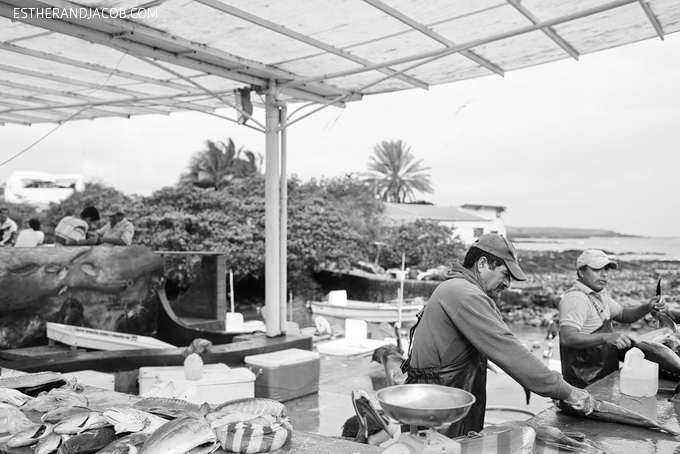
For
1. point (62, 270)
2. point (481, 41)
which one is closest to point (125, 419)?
point (481, 41)

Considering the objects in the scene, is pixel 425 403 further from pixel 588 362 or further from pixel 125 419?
pixel 588 362

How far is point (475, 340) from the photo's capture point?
11.0 ft

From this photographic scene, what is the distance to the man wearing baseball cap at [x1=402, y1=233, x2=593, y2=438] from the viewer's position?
327 cm

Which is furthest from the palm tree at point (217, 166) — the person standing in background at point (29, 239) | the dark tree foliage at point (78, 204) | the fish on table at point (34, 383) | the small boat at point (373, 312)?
the fish on table at point (34, 383)

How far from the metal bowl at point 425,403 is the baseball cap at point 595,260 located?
282cm

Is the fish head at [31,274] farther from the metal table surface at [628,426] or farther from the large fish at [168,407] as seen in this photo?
the metal table surface at [628,426]

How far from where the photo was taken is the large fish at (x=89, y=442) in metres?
3.08

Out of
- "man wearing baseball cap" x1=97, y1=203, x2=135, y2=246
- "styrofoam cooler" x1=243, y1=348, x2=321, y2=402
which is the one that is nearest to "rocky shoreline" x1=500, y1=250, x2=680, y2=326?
"styrofoam cooler" x1=243, y1=348, x2=321, y2=402

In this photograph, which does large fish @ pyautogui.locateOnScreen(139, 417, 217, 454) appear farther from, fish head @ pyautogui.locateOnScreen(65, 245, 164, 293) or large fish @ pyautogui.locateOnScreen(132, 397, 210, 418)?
fish head @ pyautogui.locateOnScreen(65, 245, 164, 293)

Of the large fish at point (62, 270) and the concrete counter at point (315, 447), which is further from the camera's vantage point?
the large fish at point (62, 270)

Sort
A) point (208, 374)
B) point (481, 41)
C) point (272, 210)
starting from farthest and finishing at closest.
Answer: point (272, 210) < point (208, 374) < point (481, 41)

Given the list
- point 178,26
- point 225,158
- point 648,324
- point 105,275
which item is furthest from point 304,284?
point 178,26

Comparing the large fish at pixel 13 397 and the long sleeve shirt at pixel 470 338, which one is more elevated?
the long sleeve shirt at pixel 470 338

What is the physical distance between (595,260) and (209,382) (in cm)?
428
